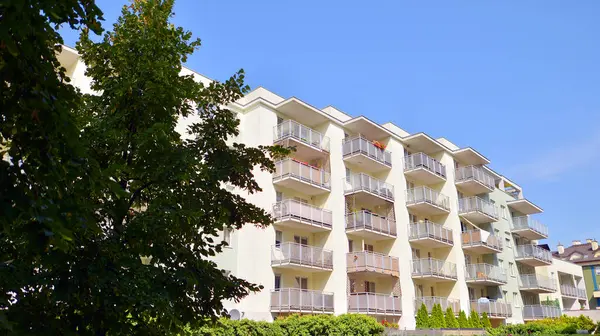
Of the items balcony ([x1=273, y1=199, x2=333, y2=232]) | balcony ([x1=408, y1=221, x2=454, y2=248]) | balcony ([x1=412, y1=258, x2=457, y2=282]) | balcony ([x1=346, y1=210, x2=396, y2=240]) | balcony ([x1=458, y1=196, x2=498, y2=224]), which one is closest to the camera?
balcony ([x1=273, y1=199, x2=333, y2=232])

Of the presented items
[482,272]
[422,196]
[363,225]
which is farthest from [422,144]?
[363,225]

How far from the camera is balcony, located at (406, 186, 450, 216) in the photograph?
112ft

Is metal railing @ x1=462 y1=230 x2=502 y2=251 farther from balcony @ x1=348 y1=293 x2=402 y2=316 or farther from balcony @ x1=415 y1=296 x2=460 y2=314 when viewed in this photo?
balcony @ x1=348 y1=293 x2=402 y2=316

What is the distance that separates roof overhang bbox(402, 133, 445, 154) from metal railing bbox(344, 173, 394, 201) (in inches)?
223

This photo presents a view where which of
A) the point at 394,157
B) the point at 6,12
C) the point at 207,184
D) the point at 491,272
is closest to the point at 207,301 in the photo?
the point at 207,184

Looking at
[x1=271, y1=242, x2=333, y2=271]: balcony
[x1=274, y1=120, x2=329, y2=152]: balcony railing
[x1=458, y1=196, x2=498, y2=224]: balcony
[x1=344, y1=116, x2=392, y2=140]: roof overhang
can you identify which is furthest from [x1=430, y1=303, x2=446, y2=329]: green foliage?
[x1=274, y1=120, x2=329, y2=152]: balcony railing

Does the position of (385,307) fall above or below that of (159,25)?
below

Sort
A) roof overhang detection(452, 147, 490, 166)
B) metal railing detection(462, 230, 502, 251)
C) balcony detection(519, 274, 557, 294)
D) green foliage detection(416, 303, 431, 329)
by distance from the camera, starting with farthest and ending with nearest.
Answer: balcony detection(519, 274, 557, 294) < roof overhang detection(452, 147, 490, 166) < metal railing detection(462, 230, 502, 251) < green foliage detection(416, 303, 431, 329)

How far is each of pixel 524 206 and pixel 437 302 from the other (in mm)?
21282

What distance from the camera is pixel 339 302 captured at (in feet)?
89.1

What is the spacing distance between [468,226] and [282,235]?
64.0 feet

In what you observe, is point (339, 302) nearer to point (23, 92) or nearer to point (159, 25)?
point (159, 25)

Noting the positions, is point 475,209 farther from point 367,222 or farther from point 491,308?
point 367,222

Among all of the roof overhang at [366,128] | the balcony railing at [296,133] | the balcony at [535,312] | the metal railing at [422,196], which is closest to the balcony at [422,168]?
the metal railing at [422,196]
